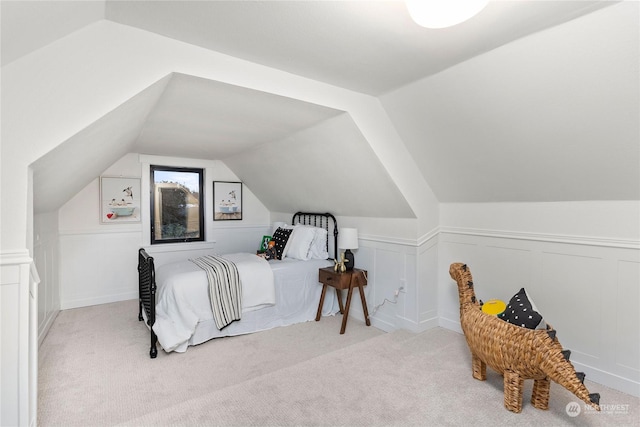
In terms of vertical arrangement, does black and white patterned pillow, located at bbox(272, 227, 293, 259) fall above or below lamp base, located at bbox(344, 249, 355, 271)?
above

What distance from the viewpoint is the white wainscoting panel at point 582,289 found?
233cm

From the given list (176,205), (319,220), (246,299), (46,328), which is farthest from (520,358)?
(176,205)

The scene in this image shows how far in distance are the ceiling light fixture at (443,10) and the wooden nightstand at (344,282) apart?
2616 mm

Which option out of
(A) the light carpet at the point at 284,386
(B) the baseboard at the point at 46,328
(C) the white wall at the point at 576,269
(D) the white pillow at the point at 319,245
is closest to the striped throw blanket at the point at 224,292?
(A) the light carpet at the point at 284,386

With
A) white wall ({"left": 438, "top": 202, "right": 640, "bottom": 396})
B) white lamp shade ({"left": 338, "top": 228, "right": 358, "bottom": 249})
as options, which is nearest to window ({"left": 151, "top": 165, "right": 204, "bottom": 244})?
white lamp shade ({"left": 338, "top": 228, "right": 358, "bottom": 249})

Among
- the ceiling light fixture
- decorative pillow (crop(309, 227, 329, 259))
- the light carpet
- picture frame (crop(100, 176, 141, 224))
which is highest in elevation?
the ceiling light fixture

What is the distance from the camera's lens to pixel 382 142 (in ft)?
9.99

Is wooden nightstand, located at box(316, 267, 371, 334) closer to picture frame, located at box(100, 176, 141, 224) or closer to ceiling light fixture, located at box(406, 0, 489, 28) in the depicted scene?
ceiling light fixture, located at box(406, 0, 489, 28)

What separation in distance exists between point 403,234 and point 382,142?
1045 mm

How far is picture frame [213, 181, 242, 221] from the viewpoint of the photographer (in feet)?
17.8

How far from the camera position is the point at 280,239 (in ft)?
15.1

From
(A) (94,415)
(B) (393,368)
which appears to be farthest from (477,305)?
(A) (94,415)

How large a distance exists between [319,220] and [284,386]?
275 cm

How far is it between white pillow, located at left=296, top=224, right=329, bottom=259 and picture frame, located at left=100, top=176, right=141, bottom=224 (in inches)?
99.3
